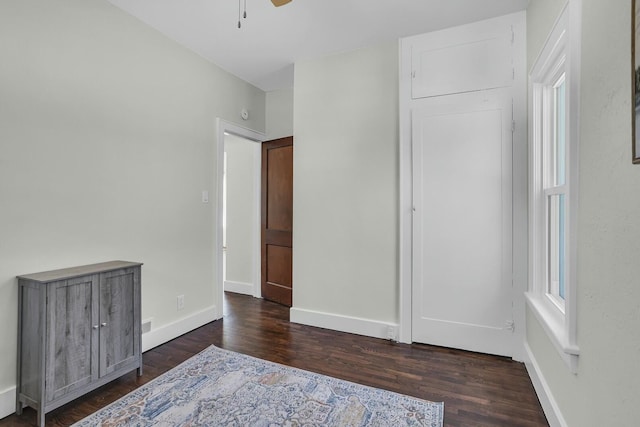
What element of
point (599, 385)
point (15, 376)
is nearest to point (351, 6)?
point (599, 385)

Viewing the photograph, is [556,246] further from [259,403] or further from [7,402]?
[7,402]

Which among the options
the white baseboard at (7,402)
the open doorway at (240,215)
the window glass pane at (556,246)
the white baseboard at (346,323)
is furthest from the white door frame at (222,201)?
the window glass pane at (556,246)

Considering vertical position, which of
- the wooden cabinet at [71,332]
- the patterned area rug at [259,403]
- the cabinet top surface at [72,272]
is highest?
the cabinet top surface at [72,272]

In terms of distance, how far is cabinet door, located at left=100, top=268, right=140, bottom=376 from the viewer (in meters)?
2.11

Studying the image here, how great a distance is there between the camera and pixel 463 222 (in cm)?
272

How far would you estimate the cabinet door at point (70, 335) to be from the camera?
1.84 metres

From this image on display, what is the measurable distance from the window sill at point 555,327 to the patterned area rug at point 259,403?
75cm

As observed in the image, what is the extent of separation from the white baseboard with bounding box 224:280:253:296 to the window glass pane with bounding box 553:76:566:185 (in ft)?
12.3

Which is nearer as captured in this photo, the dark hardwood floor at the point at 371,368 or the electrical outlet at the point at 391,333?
the dark hardwood floor at the point at 371,368

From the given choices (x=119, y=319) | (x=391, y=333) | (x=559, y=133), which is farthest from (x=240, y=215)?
(x=559, y=133)

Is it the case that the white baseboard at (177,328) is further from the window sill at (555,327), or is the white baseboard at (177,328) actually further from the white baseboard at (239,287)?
the window sill at (555,327)

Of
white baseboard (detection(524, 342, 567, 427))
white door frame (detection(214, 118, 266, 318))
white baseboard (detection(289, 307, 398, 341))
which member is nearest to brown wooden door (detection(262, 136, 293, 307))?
white door frame (detection(214, 118, 266, 318))

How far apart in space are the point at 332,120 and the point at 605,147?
2336 mm

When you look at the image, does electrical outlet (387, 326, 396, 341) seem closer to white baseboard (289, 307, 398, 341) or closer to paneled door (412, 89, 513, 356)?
white baseboard (289, 307, 398, 341)
